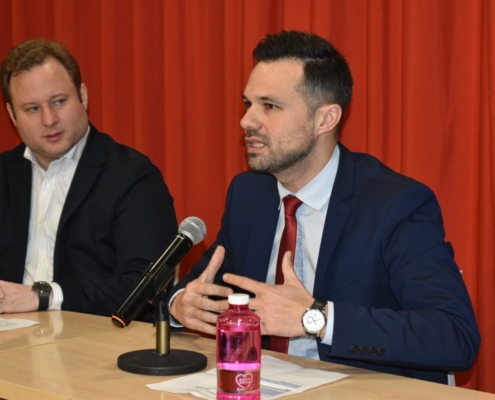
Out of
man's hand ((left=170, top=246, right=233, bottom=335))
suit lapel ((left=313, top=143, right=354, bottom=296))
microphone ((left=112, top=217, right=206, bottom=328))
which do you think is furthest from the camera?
suit lapel ((left=313, top=143, right=354, bottom=296))

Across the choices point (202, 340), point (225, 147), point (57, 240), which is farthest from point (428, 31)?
point (57, 240)

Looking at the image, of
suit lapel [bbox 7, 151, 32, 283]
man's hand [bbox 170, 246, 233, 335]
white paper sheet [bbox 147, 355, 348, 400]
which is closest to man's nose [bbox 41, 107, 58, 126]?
suit lapel [bbox 7, 151, 32, 283]

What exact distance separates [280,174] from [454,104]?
790 millimetres

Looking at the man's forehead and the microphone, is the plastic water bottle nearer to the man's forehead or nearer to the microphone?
the microphone

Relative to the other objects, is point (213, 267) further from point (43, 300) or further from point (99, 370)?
point (43, 300)

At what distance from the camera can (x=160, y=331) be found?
1.70 m

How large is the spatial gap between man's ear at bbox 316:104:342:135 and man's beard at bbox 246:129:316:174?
0.19 feet

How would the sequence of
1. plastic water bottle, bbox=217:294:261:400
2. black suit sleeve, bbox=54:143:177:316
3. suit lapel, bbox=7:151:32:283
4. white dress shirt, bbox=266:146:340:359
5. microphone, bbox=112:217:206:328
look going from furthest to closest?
1. suit lapel, bbox=7:151:32:283
2. black suit sleeve, bbox=54:143:177:316
3. white dress shirt, bbox=266:146:340:359
4. microphone, bbox=112:217:206:328
5. plastic water bottle, bbox=217:294:261:400

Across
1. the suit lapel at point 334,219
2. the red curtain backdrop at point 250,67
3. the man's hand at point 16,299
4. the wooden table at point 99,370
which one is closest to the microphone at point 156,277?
the wooden table at point 99,370

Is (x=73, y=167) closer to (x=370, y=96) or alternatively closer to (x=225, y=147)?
(x=225, y=147)

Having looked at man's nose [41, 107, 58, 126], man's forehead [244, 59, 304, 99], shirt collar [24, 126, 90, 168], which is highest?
man's forehead [244, 59, 304, 99]

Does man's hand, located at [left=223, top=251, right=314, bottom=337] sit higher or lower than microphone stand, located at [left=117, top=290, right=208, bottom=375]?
higher

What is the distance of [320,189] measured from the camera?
2.25 metres

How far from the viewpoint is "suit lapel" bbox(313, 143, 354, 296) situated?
205 cm
